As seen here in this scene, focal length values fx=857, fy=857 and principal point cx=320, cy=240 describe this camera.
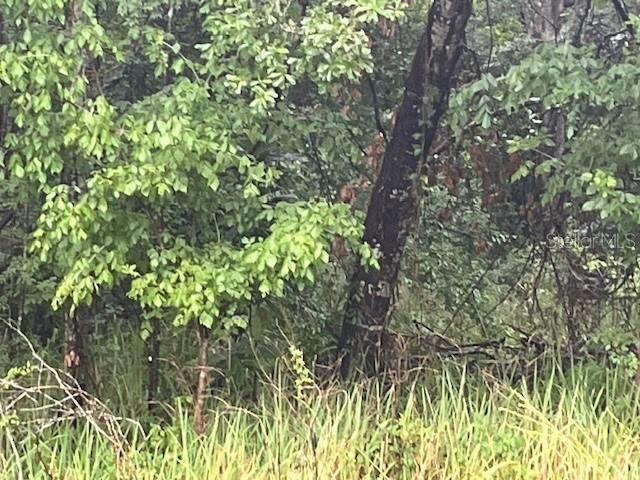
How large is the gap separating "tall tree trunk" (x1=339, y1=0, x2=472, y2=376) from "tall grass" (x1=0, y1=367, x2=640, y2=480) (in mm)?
902

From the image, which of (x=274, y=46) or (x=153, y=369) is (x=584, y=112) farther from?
(x=153, y=369)

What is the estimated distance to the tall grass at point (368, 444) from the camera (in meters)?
3.81

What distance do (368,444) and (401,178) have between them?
1874 mm

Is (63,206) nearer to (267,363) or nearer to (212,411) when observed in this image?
(212,411)

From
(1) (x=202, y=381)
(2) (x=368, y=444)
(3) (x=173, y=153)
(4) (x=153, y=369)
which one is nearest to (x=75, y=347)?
(4) (x=153, y=369)

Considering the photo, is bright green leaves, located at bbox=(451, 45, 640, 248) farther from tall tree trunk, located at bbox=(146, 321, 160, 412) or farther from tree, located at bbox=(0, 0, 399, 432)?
tall tree trunk, located at bbox=(146, 321, 160, 412)

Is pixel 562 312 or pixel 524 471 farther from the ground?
pixel 562 312

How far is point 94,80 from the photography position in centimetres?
458

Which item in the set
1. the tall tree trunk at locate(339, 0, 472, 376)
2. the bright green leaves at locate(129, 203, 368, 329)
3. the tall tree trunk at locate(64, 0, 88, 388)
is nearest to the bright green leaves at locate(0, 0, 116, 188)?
the bright green leaves at locate(129, 203, 368, 329)

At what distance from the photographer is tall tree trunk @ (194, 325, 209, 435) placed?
178 inches

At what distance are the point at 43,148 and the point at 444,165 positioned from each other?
2.80 metres

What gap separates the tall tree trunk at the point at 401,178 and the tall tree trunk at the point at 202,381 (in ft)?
3.76

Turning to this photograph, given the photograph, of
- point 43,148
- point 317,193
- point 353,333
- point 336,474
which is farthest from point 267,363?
point 43,148

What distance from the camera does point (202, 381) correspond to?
4641 mm
